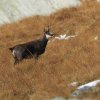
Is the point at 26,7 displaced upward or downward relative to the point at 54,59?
upward

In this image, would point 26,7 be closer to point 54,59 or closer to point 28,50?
point 28,50

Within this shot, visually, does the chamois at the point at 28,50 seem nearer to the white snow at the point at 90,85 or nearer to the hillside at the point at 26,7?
the white snow at the point at 90,85

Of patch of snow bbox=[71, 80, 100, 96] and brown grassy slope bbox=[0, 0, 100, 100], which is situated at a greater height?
patch of snow bbox=[71, 80, 100, 96]

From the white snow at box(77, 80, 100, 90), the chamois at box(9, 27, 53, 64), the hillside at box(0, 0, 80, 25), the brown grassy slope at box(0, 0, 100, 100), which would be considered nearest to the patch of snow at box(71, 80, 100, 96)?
the white snow at box(77, 80, 100, 90)

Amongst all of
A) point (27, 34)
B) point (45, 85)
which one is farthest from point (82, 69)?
point (27, 34)

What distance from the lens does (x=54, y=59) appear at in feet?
64.7

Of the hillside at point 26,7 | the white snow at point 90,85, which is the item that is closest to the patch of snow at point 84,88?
the white snow at point 90,85

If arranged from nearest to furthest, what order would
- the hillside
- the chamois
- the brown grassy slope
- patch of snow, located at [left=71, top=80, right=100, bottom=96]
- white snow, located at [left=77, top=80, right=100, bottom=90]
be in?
→ patch of snow, located at [left=71, top=80, right=100, bottom=96]
white snow, located at [left=77, top=80, right=100, bottom=90]
the brown grassy slope
the chamois
the hillside

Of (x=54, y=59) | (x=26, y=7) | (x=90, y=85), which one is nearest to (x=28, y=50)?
(x=54, y=59)

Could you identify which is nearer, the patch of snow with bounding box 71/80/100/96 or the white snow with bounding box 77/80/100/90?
the patch of snow with bounding box 71/80/100/96

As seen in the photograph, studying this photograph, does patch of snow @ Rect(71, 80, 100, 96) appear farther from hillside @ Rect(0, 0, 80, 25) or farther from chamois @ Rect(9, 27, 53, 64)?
hillside @ Rect(0, 0, 80, 25)

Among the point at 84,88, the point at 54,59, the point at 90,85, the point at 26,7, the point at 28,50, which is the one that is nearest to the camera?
the point at 84,88

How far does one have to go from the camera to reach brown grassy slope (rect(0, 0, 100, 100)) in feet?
47.2

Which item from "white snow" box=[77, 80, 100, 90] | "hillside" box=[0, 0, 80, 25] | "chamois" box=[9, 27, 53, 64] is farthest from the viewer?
"hillside" box=[0, 0, 80, 25]
